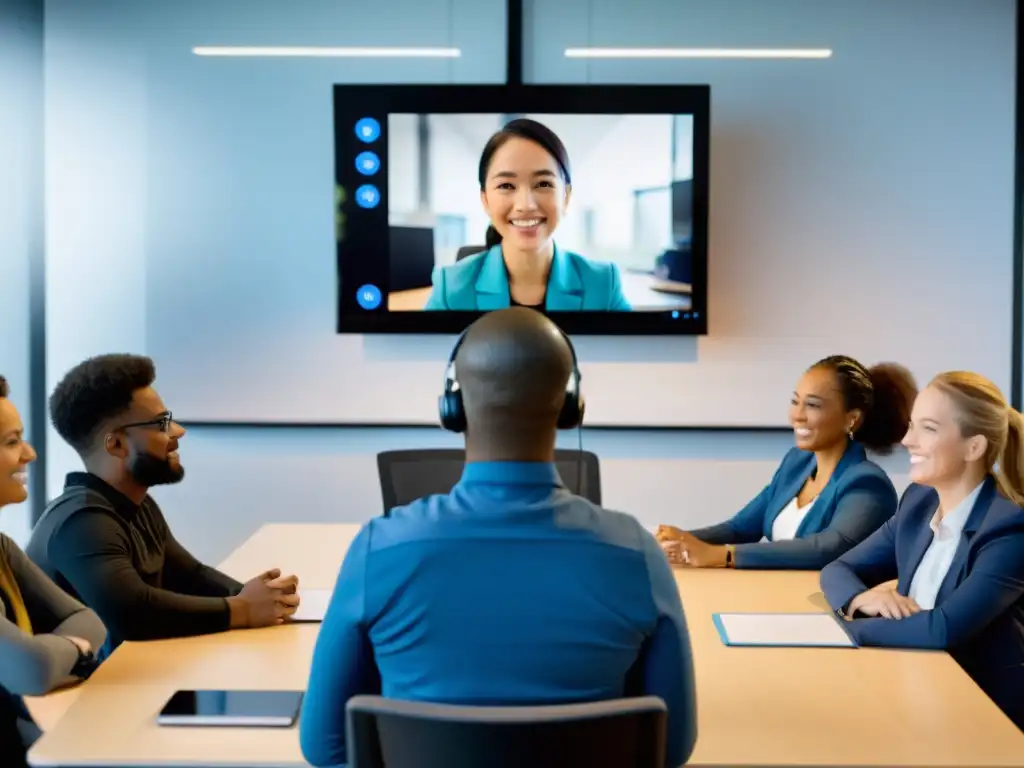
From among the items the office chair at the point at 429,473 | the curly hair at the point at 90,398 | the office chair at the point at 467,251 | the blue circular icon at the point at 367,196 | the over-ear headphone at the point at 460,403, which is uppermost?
the blue circular icon at the point at 367,196

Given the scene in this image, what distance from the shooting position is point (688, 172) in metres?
4.46

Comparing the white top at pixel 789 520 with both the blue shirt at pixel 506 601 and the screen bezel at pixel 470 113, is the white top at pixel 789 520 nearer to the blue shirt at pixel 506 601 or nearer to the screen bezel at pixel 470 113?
the screen bezel at pixel 470 113

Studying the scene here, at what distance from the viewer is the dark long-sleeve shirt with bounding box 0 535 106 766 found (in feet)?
6.39

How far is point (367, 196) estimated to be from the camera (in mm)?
4508

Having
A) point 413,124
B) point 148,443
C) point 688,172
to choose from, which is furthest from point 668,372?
point 148,443

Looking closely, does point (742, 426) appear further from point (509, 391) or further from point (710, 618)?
point (509, 391)

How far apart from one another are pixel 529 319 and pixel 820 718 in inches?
32.3

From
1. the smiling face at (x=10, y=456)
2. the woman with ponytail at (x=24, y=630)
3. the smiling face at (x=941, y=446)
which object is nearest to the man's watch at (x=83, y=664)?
the woman with ponytail at (x=24, y=630)

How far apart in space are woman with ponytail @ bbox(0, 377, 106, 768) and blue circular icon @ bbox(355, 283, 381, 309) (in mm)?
2234

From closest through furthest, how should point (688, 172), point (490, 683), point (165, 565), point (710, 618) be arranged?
point (490, 683) < point (710, 618) < point (165, 565) < point (688, 172)

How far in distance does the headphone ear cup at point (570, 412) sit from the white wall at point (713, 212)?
2.83 metres

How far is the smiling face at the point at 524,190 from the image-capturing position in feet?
14.6

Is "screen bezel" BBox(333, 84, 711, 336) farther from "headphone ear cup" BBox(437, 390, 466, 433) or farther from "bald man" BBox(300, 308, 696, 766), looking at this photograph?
"bald man" BBox(300, 308, 696, 766)

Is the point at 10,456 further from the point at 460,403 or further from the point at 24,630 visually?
the point at 460,403
